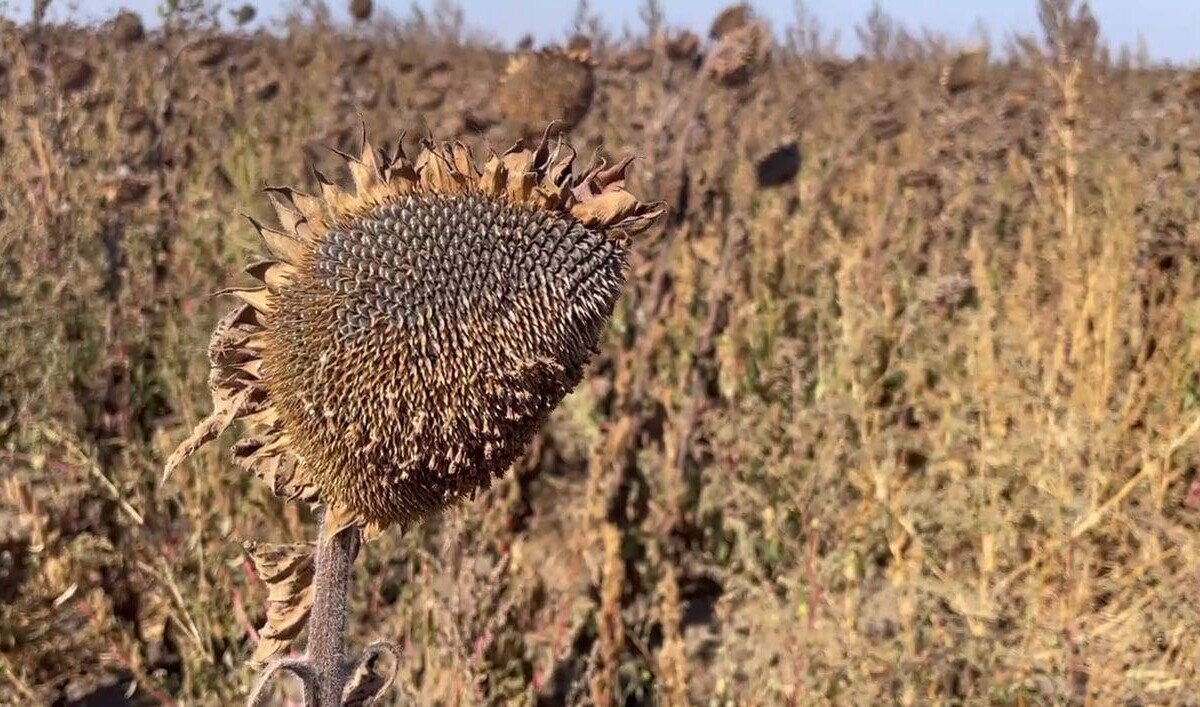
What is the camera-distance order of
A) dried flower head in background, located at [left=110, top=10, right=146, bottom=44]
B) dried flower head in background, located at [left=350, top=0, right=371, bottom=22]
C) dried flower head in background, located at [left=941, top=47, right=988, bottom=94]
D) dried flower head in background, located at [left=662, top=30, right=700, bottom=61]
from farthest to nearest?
dried flower head in background, located at [left=350, top=0, right=371, bottom=22]
dried flower head in background, located at [left=110, top=10, right=146, bottom=44]
dried flower head in background, located at [left=941, top=47, right=988, bottom=94]
dried flower head in background, located at [left=662, top=30, right=700, bottom=61]

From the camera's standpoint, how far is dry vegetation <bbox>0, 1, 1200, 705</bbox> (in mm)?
2326

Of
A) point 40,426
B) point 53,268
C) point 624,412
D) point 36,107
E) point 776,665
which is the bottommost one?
point 776,665

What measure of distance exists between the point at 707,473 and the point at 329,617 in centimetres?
206

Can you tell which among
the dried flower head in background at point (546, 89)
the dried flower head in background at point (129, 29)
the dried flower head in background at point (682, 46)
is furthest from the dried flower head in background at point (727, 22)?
the dried flower head in background at point (129, 29)

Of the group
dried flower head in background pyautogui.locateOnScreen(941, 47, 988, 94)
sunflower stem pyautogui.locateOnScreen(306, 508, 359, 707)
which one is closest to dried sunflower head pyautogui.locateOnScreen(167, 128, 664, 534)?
sunflower stem pyautogui.locateOnScreen(306, 508, 359, 707)

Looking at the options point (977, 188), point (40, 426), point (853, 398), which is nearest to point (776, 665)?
point (853, 398)

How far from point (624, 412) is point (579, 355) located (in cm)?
217

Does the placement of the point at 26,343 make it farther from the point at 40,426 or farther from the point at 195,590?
the point at 195,590

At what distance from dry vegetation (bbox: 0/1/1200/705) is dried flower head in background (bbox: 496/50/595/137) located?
166mm

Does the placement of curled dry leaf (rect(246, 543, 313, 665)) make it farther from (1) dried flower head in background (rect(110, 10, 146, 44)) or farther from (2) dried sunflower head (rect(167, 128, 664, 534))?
(1) dried flower head in background (rect(110, 10, 146, 44))

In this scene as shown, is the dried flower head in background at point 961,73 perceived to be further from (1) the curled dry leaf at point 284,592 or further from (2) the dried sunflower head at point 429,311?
(1) the curled dry leaf at point 284,592

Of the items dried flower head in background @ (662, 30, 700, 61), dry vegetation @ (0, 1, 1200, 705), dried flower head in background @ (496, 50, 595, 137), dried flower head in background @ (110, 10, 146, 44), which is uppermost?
dried flower head in background @ (110, 10, 146, 44)

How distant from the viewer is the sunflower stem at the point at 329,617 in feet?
3.92

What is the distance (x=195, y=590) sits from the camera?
8.18 ft
